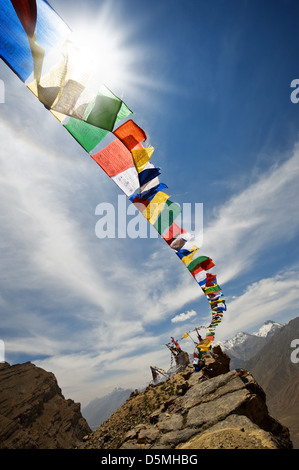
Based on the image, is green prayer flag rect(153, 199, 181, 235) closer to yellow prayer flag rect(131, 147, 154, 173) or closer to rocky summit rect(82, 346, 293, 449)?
yellow prayer flag rect(131, 147, 154, 173)

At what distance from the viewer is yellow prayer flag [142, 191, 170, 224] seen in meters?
8.39

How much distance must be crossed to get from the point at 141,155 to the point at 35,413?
68076 millimetres

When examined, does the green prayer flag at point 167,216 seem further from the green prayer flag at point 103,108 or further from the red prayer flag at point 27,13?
the red prayer flag at point 27,13

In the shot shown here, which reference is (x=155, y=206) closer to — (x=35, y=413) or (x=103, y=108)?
(x=103, y=108)

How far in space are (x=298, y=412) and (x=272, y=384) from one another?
5862cm

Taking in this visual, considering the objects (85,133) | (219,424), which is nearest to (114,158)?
(85,133)

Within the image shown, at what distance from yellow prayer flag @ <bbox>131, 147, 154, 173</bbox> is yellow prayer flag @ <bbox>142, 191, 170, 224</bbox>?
1.81m

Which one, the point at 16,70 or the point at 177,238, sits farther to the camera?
the point at 177,238

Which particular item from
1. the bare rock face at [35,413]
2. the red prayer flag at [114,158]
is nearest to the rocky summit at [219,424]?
the red prayer flag at [114,158]
